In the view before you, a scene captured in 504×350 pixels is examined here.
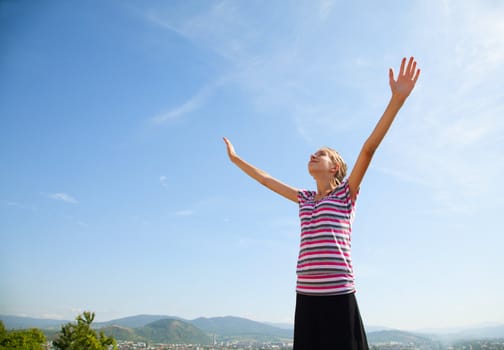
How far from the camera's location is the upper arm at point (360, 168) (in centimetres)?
304

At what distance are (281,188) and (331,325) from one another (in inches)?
56.9

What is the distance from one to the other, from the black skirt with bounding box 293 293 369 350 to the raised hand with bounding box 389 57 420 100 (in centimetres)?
146

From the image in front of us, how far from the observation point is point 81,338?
40.8 metres

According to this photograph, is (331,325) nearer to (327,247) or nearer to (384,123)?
(327,247)

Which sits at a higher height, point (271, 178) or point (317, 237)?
point (271, 178)

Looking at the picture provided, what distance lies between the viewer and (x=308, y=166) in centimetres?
362

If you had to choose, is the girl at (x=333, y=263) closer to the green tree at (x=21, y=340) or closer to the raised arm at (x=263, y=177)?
the raised arm at (x=263, y=177)

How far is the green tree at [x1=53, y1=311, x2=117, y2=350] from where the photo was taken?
4069 cm

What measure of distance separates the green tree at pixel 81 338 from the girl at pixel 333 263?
4333cm

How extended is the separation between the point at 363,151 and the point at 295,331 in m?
1.40

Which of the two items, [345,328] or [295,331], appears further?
[295,331]

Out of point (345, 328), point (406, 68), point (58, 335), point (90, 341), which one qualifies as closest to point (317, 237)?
point (345, 328)

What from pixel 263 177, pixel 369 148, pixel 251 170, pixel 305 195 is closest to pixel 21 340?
pixel 251 170

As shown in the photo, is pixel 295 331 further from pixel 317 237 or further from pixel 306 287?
pixel 317 237
